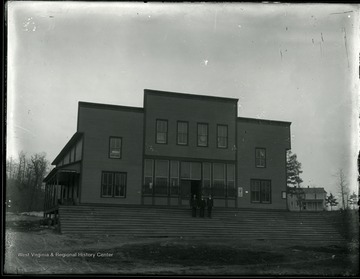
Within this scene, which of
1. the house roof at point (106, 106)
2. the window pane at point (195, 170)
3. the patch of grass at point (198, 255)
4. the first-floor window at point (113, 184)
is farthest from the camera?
the window pane at point (195, 170)

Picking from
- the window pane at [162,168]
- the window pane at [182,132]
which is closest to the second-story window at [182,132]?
the window pane at [182,132]

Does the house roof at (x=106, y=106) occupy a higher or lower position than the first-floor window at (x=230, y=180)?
higher

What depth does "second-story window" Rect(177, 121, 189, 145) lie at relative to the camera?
31750 mm

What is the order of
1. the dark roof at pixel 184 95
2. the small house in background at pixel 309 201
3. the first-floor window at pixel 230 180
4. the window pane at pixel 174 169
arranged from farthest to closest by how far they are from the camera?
1. the small house in background at pixel 309 201
2. the first-floor window at pixel 230 180
3. the window pane at pixel 174 169
4. the dark roof at pixel 184 95

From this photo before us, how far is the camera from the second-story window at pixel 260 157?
109 ft

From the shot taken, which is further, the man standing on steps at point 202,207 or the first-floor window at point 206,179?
the first-floor window at point 206,179

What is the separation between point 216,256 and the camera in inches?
653

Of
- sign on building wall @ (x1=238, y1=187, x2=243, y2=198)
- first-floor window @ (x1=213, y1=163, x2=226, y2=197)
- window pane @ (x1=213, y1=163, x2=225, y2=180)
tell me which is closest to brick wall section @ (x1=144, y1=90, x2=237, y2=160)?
window pane @ (x1=213, y1=163, x2=225, y2=180)

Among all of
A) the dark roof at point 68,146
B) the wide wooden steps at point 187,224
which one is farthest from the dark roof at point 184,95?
the wide wooden steps at point 187,224

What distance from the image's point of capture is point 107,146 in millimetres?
29969

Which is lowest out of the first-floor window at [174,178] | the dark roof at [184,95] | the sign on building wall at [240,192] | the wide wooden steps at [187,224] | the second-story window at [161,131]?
the wide wooden steps at [187,224]

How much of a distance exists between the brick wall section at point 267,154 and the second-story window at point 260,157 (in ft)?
0.75

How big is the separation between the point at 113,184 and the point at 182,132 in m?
6.07

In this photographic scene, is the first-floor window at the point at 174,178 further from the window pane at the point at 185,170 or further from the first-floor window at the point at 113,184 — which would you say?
the first-floor window at the point at 113,184
